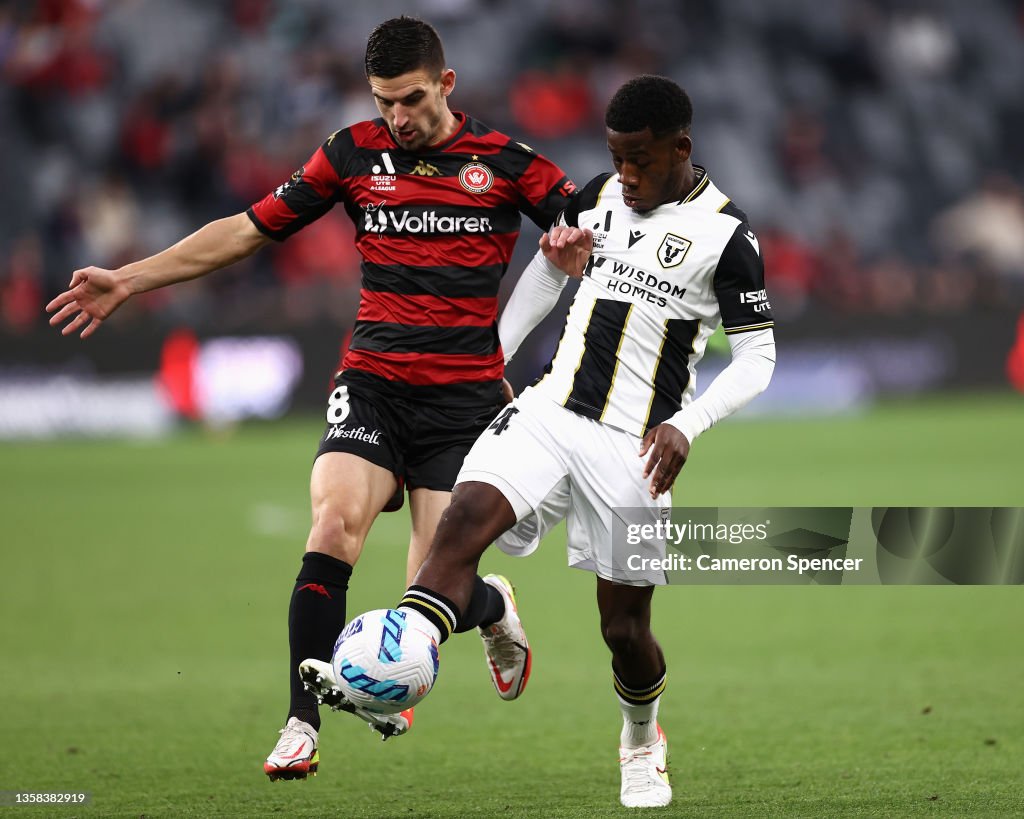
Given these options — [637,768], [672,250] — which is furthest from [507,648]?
[672,250]

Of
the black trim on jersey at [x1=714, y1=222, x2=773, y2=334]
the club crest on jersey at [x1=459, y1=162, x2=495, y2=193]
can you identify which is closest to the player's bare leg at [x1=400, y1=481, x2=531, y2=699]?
the black trim on jersey at [x1=714, y1=222, x2=773, y2=334]

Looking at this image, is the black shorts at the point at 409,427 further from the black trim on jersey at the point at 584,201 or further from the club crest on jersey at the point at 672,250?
the club crest on jersey at the point at 672,250

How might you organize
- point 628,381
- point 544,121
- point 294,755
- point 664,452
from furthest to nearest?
1. point 544,121
2. point 628,381
3. point 294,755
4. point 664,452

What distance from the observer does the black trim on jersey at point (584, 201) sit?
5344mm

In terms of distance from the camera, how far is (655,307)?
5102mm

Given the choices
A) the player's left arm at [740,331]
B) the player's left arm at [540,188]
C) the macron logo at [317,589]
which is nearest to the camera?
the player's left arm at [740,331]

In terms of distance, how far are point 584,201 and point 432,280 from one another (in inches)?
26.2

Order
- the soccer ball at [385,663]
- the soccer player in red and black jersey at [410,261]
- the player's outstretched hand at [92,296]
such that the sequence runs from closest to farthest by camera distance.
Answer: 1. the soccer ball at [385,663]
2. the player's outstretched hand at [92,296]
3. the soccer player in red and black jersey at [410,261]

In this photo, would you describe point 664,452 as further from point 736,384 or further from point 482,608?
point 482,608

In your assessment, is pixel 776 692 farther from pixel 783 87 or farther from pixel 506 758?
pixel 783 87

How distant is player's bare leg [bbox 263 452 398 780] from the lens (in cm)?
514

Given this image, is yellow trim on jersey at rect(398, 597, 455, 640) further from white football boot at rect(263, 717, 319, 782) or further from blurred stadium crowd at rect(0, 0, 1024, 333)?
blurred stadium crowd at rect(0, 0, 1024, 333)

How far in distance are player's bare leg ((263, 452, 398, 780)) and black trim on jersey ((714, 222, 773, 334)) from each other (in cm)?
140

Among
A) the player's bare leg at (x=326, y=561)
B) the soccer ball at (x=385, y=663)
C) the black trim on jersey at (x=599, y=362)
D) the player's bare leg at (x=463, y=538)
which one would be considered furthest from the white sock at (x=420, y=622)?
the black trim on jersey at (x=599, y=362)
